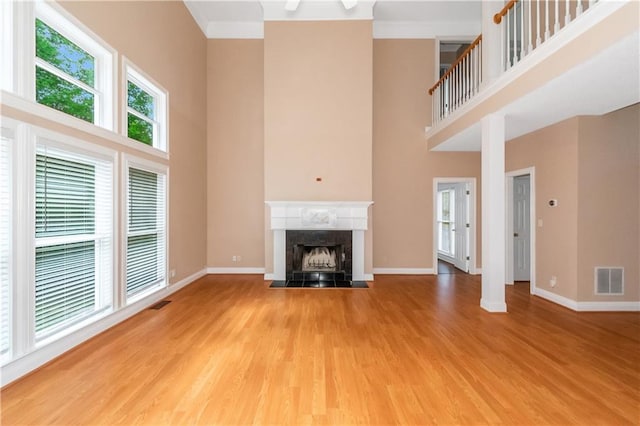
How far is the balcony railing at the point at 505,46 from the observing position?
12.3 feet

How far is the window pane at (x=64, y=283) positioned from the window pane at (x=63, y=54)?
67.8 inches

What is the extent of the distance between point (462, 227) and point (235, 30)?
21.5 feet

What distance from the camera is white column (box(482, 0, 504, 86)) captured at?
4352 millimetres

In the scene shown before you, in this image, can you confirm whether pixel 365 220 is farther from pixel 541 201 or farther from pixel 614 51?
pixel 614 51

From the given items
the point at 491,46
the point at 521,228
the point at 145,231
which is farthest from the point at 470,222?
the point at 145,231

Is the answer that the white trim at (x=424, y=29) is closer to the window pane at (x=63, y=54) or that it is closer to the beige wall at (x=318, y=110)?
the beige wall at (x=318, y=110)

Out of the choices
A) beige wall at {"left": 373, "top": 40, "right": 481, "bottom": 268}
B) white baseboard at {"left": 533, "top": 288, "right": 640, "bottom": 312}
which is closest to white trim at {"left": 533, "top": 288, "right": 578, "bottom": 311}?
white baseboard at {"left": 533, "top": 288, "right": 640, "bottom": 312}

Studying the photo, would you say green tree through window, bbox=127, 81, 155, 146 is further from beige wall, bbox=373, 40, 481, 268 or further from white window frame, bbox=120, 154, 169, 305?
beige wall, bbox=373, 40, 481, 268

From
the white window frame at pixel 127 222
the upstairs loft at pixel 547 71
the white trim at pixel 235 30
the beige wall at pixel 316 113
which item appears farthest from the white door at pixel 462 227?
the white window frame at pixel 127 222

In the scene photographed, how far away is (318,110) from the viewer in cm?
627

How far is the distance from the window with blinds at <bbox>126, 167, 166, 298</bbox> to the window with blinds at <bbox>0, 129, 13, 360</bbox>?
1.52 m

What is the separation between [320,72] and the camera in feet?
20.5

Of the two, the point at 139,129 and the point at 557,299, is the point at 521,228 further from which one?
the point at 139,129

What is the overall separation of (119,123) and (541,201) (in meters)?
6.05
